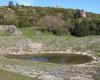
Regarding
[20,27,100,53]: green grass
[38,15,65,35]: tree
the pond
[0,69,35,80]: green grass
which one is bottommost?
[0,69,35,80]: green grass

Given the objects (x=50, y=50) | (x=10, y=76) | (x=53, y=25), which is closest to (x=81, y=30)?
(x=53, y=25)

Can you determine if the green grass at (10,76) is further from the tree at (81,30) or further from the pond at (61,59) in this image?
the tree at (81,30)

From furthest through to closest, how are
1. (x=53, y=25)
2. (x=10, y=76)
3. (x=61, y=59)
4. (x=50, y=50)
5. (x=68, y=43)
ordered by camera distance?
(x=53, y=25)
(x=68, y=43)
(x=50, y=50)
(x=61, y=59)
(x=10, y=76)

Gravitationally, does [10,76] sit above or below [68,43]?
Answer: below

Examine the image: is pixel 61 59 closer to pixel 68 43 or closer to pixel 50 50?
pixel 50 50

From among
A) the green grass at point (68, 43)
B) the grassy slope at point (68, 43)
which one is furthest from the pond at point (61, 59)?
the grassy slope at point (68, 43)

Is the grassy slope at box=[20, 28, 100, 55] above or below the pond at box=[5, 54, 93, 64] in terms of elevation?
above

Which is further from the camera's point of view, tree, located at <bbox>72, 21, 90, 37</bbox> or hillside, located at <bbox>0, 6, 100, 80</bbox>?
tree, located at <bbox>72, 21, 90, 37</bbox>

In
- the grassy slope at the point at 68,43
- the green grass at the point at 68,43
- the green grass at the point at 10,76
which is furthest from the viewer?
the grassy slope at the point at 68,43

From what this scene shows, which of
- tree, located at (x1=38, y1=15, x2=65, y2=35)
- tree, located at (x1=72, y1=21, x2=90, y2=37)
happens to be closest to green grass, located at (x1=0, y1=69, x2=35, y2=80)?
tree, located at (x1=72, y1=21, x2=90, y2=37)

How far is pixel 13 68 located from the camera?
34.5 m

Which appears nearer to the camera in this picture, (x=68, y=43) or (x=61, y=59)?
(x=61, y=59)

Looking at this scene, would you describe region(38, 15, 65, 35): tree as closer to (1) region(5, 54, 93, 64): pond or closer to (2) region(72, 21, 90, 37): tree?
(2) region(72, 21, 90, 37): tree

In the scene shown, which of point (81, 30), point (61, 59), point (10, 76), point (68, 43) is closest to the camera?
point (10, 76)
